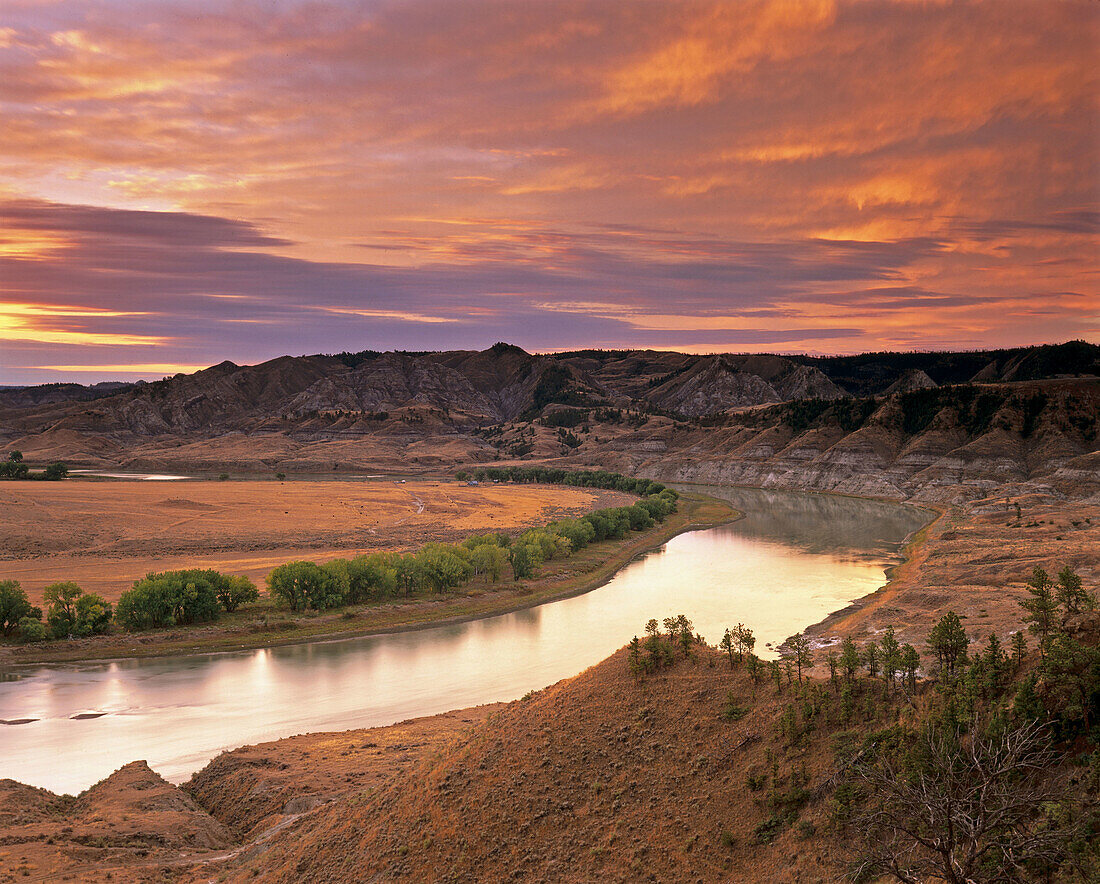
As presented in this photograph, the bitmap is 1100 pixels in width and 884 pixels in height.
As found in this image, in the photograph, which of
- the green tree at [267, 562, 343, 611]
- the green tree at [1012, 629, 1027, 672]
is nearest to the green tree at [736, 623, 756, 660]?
the green tree at [1012, 629, 1027, 672]

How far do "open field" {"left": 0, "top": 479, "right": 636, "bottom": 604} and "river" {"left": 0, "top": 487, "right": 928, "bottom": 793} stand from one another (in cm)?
2582

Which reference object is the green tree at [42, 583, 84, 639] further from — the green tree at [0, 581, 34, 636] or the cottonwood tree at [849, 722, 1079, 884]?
the cottonwood tree at [849, 722, 1079, 884]

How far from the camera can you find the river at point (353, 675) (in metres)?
47.4

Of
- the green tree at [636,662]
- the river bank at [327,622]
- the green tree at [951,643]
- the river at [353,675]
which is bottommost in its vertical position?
the river at [353,675]

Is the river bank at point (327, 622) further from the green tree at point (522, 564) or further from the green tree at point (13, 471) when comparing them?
the green tree at point (13, 471)

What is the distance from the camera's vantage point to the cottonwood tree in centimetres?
1305

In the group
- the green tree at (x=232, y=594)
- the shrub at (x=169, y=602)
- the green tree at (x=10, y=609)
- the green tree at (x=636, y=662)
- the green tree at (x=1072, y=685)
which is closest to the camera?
the green tree at (x=1072, y=685)

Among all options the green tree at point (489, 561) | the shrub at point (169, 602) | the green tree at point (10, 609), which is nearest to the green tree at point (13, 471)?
the green tree at point (10, 609)

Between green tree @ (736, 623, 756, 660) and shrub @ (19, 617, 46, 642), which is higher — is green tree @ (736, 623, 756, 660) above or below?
above

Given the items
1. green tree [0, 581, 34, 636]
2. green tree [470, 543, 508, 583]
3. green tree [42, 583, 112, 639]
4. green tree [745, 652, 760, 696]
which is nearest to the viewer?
green tree [745, 652, 760, 696]

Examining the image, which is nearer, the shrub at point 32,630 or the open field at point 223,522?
the shrub at point 32,630

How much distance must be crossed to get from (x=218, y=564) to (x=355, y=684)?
160 ft

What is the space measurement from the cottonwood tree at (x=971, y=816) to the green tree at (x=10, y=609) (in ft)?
246

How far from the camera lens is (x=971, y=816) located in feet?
45.6
